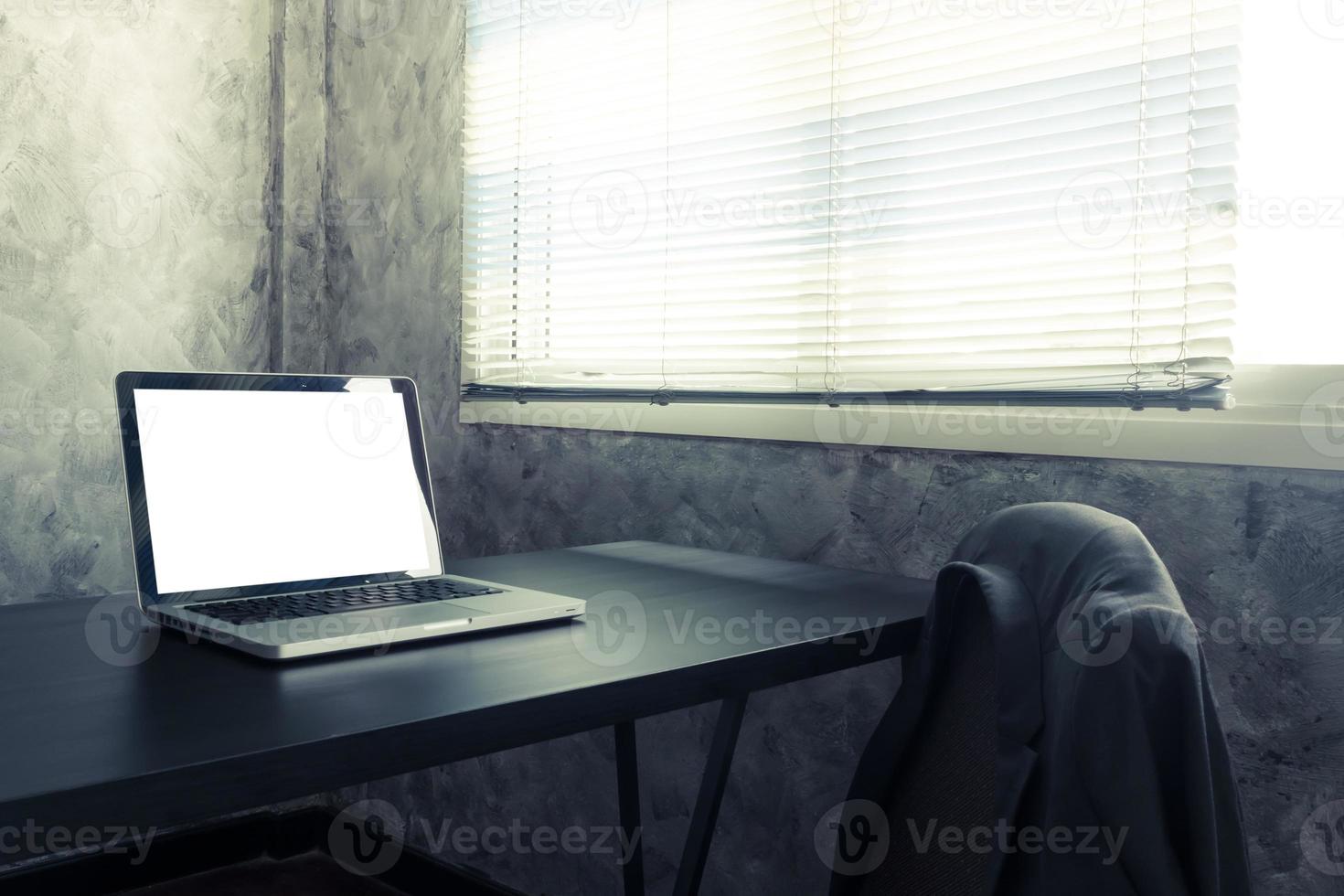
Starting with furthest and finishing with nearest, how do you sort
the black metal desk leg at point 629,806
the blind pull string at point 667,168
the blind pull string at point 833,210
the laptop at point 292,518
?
the blind pull string at point 667,168, the blind pull string at point 833,210, the black metal desk leg at point 629,806, the laptop at point 292,518

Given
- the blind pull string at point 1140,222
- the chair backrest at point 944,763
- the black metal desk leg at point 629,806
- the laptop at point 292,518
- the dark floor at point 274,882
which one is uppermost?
the blind pull string at point 1140,222

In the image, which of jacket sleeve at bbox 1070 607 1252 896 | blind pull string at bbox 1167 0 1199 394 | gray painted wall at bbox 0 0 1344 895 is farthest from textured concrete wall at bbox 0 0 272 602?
jacket sleeve at bbox 1070 607 1252 896

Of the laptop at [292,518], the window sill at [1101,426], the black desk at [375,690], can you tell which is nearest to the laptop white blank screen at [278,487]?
the laptop at [292,518]

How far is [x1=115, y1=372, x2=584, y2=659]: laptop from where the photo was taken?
1140 millimetres

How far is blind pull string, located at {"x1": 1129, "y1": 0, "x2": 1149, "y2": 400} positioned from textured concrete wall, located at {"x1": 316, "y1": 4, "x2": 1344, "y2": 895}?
140 mm

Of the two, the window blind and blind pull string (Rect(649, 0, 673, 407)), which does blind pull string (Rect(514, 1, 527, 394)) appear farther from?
blind pull string (Rect(649, 0, 673, 407))

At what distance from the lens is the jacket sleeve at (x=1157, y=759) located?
68 centimetres

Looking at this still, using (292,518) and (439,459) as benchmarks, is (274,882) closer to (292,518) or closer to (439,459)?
(439,459)

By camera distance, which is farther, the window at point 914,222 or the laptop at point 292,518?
the window at point 914,222

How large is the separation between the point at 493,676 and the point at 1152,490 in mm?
886

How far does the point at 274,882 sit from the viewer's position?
2439mm

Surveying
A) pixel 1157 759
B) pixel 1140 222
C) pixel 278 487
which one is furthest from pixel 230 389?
pixel 1140 222

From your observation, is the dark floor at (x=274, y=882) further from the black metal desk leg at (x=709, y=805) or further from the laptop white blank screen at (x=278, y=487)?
the laptop white blank screen at (x=278, y=487)

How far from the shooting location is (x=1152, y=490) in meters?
1.37
